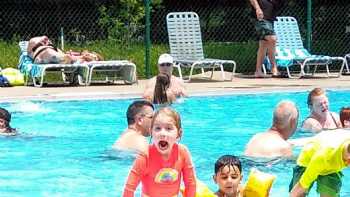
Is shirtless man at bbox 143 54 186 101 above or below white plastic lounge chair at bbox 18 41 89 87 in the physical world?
above

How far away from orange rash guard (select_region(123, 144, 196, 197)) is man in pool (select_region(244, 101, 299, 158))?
6.89ft

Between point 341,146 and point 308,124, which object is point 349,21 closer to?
point 308,124

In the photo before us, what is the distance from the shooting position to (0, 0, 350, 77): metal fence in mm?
18156

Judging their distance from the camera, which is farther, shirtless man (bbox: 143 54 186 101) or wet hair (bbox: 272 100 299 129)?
shirtless man (bbox: 143 54 186 101)

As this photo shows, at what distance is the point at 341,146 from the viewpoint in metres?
4.34

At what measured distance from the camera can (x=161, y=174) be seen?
4.41 metres

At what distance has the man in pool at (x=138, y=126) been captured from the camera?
6.96 metres

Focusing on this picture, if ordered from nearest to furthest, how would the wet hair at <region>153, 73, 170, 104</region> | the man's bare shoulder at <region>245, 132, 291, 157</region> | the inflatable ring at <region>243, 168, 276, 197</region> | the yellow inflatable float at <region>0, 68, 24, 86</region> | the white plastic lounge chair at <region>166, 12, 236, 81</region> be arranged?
the inflatable ring at <region>243, 168, 276, 197</region>
the man's bare shoulder at <region>245, 132, 291, 157</region>
the wet hair at <region>153, 73, 170, 104</region>
the yellow inflatable float at <region>0, 68, 24, 86</region>
the white plastic lounge chair at <region>166, 12, 236, 81</region>

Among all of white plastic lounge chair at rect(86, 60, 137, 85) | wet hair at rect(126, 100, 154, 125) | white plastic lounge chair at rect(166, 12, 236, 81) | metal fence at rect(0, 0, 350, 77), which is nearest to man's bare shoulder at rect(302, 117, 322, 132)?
wet hair at rect(126, 100, 154, 125)

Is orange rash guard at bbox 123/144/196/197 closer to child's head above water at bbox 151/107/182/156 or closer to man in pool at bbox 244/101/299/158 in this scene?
child's head above water at bbox 151/107/182/156

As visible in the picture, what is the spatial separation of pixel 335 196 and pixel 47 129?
5.67m

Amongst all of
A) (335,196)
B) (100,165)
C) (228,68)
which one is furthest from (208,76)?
(335,196)

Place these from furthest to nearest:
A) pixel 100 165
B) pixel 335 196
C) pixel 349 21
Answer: pixel 349 21 < pixel 100 165 < pixel 335 196

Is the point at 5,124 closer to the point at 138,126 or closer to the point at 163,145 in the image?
the point at 138,126
